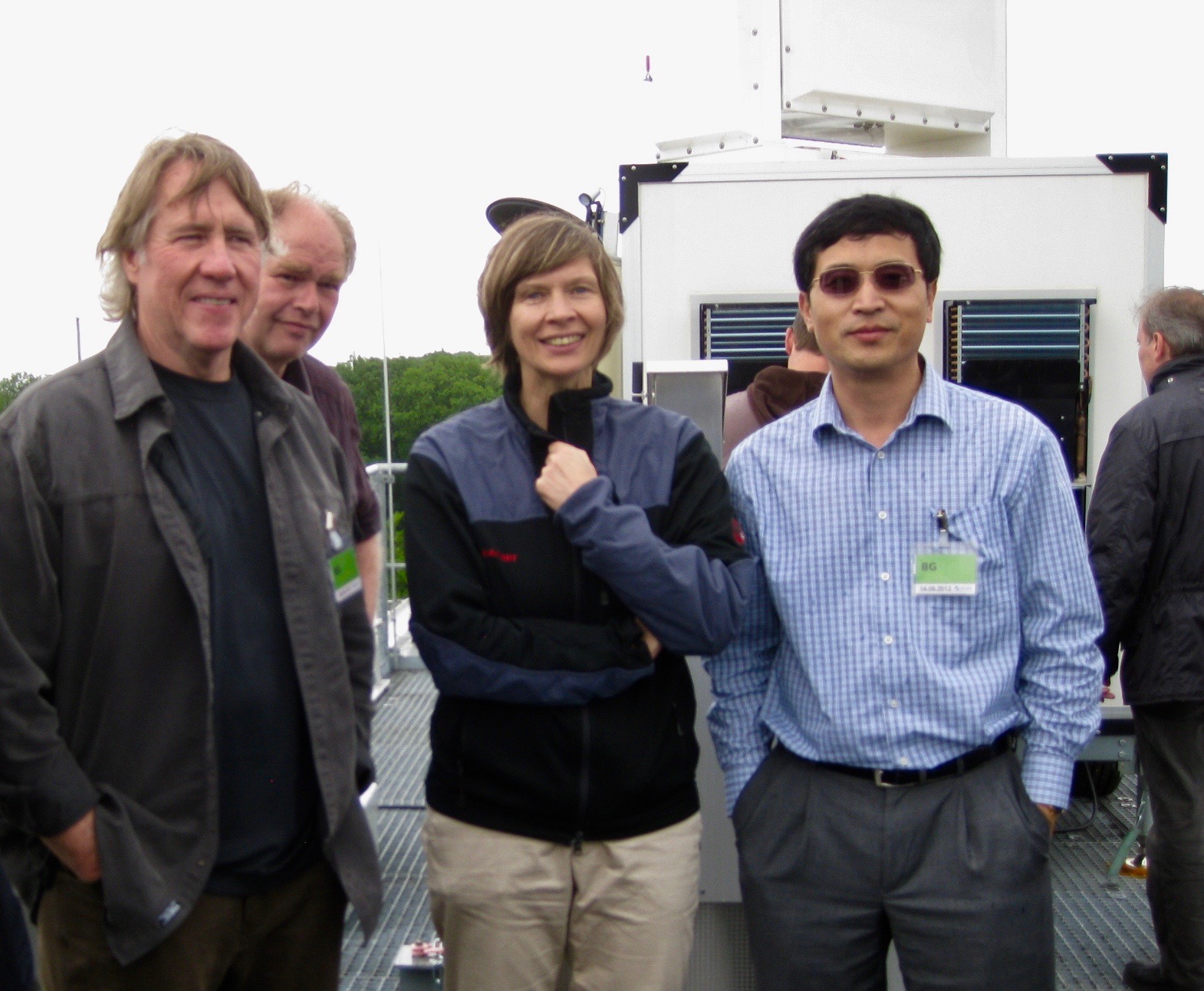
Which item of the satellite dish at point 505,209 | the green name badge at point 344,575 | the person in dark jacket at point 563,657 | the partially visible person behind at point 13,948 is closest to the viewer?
the partially visible person behind at point 13,948

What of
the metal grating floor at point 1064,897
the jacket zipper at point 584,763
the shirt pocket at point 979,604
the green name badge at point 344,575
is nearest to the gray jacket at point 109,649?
the green name badge at point 344,575

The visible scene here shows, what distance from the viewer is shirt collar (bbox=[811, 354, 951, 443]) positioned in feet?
7.01

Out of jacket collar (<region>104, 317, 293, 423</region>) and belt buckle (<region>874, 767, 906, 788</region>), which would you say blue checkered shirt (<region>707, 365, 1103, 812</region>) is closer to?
belt buckle (<region>874, 767, 906, 788</region>)

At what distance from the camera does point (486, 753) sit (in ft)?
6.65

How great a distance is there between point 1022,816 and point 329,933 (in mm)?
1220

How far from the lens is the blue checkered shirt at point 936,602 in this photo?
80.7 inches

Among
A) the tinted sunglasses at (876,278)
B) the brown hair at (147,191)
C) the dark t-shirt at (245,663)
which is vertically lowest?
the dark t-shirt at (245,663)

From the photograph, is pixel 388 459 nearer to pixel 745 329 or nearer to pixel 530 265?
pixel 745 329

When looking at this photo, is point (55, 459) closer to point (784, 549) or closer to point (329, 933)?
point (329, 933)

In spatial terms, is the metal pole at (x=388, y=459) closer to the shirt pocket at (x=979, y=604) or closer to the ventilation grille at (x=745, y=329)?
the ventilation grille at (x=745, y=329)

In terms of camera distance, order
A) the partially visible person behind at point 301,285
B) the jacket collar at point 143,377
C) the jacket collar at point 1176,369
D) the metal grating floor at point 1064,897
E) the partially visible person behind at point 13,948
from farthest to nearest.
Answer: the metal grating floor at point 1064,897 → the jacket collar at point 1176,369 → the partially visible person behind at point 301,285 → the jacket collar at point 143,377 → the partially visible person behind at point 13,948

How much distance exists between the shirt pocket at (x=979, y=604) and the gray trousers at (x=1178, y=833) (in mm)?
1587

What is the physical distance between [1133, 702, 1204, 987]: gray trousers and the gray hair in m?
1.03

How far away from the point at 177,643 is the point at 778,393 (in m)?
1.84
